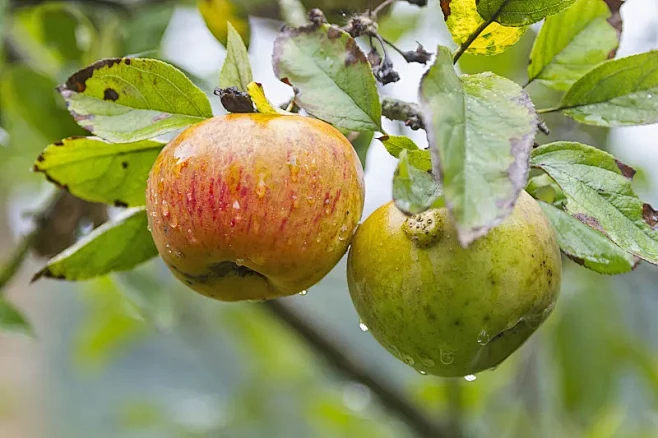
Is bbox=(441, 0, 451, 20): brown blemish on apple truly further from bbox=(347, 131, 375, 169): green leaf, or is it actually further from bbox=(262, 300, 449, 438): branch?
bbox=(262, 300, 449, 438): branch

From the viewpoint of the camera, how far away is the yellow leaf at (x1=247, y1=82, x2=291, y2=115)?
803mm

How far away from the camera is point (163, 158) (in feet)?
2.65

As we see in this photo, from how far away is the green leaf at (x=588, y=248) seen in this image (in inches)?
35.4

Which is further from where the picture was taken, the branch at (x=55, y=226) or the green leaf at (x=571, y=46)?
the branch at (x=55, y=226)

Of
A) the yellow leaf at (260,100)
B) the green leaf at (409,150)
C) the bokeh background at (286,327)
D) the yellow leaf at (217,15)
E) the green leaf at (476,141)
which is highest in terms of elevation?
the green leaf at (476,141)

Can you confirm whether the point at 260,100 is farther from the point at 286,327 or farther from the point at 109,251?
the point at 286,327

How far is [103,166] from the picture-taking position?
0.98 metres

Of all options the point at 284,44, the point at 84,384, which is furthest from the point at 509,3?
the point at 84,384

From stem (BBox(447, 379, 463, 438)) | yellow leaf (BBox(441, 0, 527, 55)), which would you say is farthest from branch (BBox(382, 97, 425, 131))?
stem (BBox(447, 379, 463, 438))

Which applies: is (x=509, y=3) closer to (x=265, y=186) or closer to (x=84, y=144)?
(x=265, y=186)

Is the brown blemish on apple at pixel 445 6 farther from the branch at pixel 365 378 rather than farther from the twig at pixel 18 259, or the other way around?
the branch at pixel 365 378

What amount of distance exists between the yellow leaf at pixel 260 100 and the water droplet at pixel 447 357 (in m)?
0.29

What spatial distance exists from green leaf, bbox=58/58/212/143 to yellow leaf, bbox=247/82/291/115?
0.22 ft

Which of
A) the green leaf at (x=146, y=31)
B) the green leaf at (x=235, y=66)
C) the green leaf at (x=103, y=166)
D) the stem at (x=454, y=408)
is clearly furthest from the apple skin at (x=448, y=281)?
the stem at (x=454, y=408)
